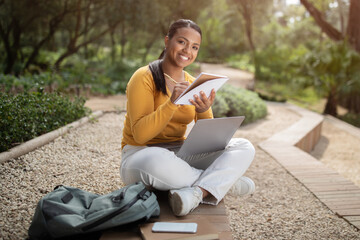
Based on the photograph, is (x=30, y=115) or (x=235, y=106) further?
(x=235, y=106)

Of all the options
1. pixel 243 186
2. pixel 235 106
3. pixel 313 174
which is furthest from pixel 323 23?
pixel 243 186

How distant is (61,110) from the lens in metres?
5.00

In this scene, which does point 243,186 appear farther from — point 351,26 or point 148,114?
point 351,26

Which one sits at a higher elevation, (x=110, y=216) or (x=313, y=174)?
(x=110, y=216)

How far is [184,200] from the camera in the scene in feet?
6.86

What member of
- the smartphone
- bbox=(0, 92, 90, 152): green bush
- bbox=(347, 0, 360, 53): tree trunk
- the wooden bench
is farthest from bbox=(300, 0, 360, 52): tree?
the smartphone

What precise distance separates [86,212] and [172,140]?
106cm

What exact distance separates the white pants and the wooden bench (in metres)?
0.08

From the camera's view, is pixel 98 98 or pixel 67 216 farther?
pixel 98 98

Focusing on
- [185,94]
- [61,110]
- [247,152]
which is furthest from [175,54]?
[61,110]

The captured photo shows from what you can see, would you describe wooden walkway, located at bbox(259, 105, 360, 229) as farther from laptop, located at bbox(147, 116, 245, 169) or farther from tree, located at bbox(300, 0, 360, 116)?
tree, located at bbox(300, 0, 360, 116)

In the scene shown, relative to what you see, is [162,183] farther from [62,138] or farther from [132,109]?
[62,138]

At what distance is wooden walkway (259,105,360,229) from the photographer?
3.34m

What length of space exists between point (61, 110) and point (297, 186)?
11.2 feet
